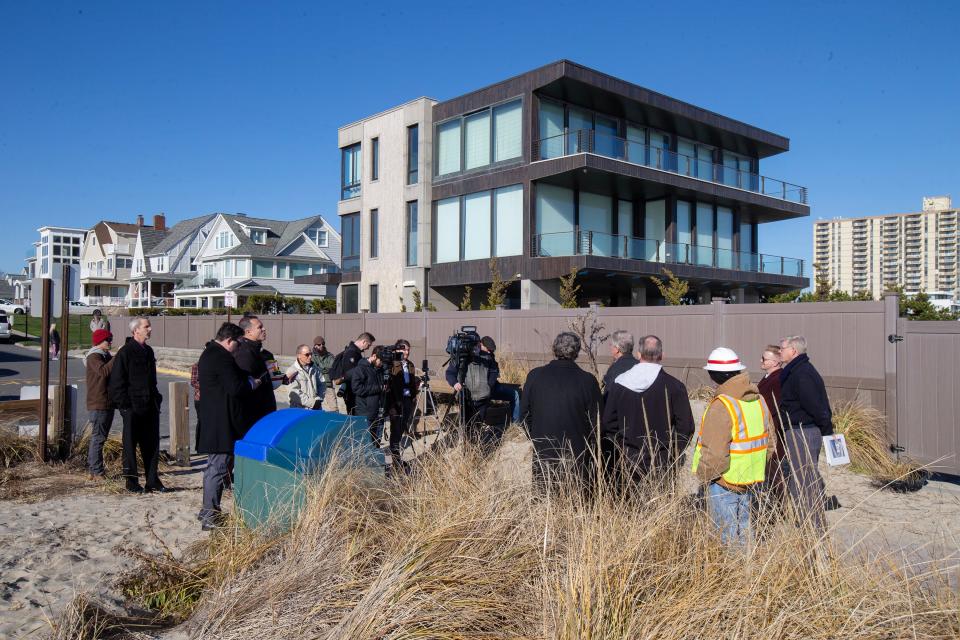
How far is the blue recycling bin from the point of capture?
5391mm

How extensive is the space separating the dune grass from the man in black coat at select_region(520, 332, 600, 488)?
65cm

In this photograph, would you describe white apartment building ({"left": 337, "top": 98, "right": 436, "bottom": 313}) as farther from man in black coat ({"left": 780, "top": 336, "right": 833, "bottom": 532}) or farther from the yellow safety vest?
the yellow safety vest

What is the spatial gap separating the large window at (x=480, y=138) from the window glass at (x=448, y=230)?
1.21m

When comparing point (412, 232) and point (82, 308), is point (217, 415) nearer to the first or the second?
point (412, 232)

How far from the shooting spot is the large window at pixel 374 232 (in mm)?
29672

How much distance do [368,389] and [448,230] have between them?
18.6m

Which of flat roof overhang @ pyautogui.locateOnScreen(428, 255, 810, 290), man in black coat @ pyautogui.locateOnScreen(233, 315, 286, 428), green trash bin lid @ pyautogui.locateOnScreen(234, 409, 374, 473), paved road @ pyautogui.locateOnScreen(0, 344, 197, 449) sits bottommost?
Result: paved road @ pyautogui.locateOnScreen(0, 344, 197, 449)

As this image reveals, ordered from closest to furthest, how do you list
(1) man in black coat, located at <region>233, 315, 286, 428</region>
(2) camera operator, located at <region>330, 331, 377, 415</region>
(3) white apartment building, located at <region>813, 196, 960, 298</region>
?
(1) man in black coat, located at <region>233, 315, 286, 428</region> < (2) camera operator, located at <region>330, 331, 377, 415</region> < (3) white apartment building, located at <region>813, 196, 960, 298</region>

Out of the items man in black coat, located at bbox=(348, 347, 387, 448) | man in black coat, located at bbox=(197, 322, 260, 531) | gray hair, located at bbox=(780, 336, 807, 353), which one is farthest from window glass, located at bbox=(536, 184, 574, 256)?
man in black coat, located at bbox=(197, 322, 260, 531)

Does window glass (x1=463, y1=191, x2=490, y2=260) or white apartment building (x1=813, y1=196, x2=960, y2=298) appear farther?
white apartment building (x1=813, y1=196, x2=960, y2=298)

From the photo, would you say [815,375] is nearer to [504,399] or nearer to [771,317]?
[504,399]

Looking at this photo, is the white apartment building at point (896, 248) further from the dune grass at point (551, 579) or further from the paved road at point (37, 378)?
the dune grass at point (551, 579)

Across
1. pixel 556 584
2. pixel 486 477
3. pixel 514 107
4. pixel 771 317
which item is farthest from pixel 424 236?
pixel 556 584

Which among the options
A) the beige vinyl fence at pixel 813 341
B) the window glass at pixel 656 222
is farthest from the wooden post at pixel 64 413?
the window glass at pixel 656 222
